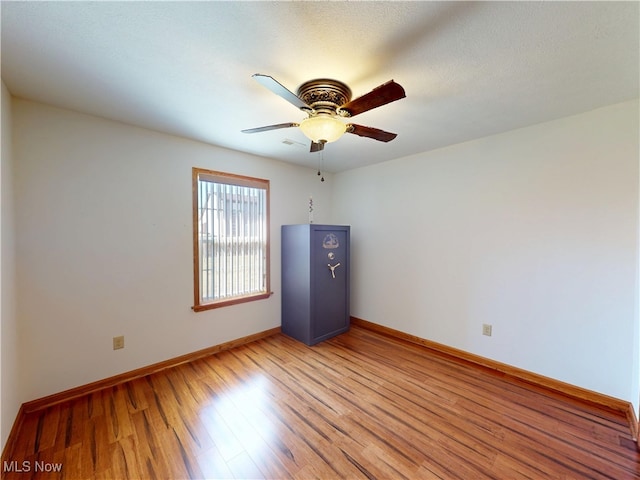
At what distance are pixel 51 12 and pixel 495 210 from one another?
344cm

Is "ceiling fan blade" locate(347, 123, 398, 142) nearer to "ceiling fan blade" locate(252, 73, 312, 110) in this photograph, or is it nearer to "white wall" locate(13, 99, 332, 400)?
"ceiling fan blade" locate(252, 73, 312, 110)

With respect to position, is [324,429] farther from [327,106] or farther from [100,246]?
[100,246]

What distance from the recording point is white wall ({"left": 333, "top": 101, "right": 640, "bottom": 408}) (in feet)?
6.61

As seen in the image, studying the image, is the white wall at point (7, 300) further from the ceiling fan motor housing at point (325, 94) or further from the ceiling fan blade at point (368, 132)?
the ceiling fan blade at point (368, 132)

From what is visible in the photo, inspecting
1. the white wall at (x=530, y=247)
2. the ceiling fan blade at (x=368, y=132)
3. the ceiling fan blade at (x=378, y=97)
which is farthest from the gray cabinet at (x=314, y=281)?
the ceiling fan blade at (x=378, y=97)

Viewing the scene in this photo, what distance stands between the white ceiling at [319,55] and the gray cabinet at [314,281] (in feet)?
4.92

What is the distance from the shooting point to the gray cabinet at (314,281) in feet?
10.4

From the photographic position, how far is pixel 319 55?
1432mm

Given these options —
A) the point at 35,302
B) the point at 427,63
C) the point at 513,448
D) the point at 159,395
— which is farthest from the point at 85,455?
the point at 427,63

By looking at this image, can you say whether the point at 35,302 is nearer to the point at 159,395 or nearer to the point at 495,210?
the point at 159,395

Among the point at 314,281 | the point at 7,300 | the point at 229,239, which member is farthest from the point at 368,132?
the point at 7,300

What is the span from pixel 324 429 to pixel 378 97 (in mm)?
2182

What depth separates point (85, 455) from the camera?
1.58 meters

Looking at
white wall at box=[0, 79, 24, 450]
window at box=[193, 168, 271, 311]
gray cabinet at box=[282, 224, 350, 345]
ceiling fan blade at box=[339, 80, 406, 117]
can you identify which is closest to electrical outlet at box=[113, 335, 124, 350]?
white wall at box=[0, 79, 24, 450]
